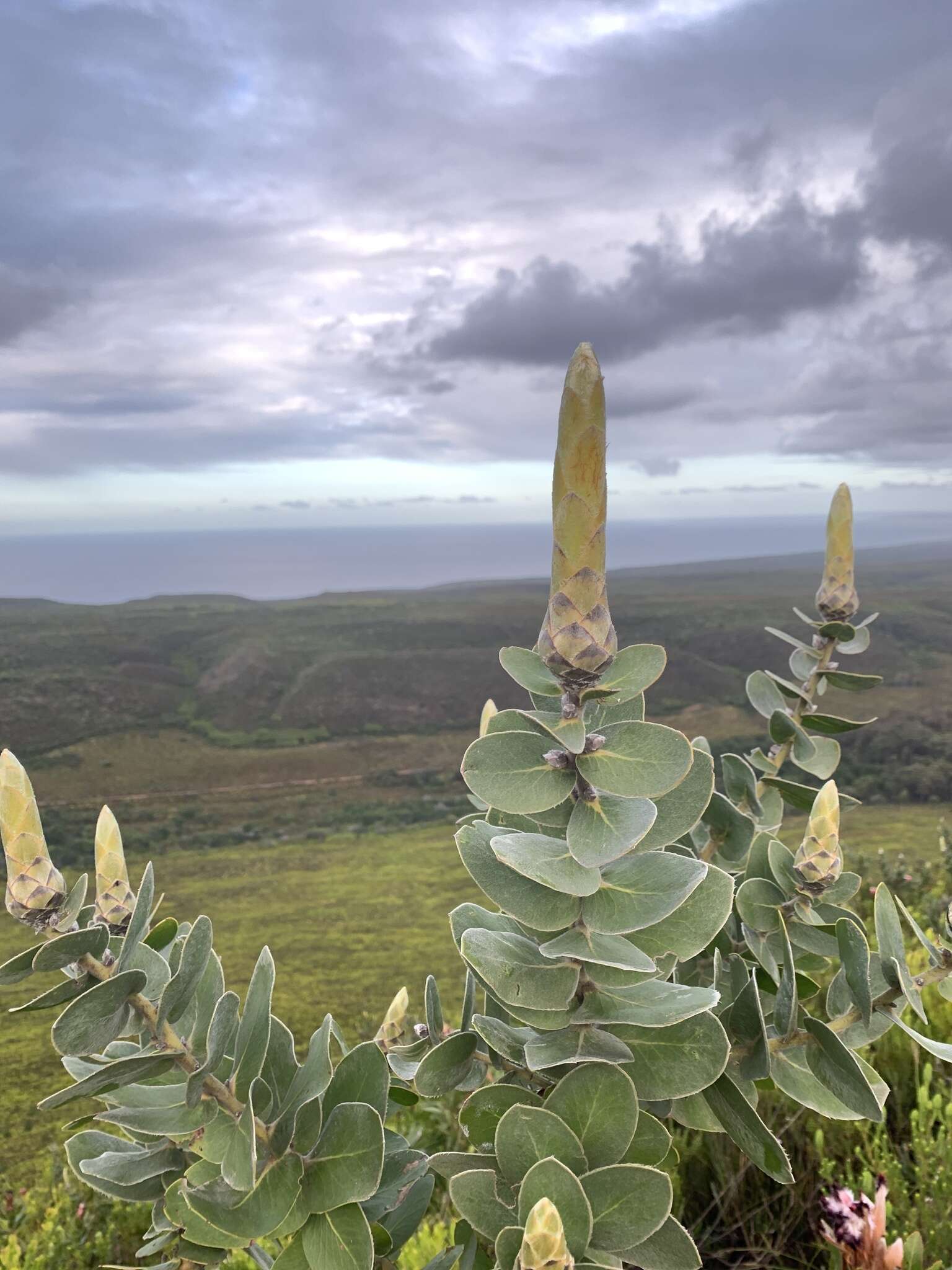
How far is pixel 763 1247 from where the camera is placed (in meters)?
3.69

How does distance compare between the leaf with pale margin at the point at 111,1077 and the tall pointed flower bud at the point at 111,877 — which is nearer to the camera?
the leaf with pale margin at the point at 111,1077

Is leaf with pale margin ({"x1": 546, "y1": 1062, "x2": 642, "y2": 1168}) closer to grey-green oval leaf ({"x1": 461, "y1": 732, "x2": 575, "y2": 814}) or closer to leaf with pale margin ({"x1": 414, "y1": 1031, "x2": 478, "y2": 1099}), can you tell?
leaf with pale margin ({"x1": 414, "y1": 1031, "x2": 478, "y2": 1099})

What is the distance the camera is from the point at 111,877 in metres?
1.41

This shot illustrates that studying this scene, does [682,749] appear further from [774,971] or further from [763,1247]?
[763,1247]

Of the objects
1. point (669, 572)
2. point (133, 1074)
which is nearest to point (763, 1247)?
point (133, 1074)

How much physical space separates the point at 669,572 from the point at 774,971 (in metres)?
66.7

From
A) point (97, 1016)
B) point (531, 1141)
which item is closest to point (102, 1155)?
point (97, 1016)

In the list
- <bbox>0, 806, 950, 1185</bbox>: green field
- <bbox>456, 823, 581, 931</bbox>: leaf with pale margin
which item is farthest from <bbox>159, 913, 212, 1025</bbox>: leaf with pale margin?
<bbox>0, 806, 950, 1185</bbox>: green field

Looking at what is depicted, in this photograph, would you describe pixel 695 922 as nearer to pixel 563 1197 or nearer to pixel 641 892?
pixel 641 892

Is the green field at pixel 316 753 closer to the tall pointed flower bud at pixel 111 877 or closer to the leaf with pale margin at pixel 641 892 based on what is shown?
the tall pointed flower bud at pixel 111 877

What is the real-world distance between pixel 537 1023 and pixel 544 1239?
1.07 ft

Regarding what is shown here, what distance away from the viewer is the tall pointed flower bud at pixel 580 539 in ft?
3.33

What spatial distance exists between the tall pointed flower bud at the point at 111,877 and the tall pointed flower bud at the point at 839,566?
65.1 inches

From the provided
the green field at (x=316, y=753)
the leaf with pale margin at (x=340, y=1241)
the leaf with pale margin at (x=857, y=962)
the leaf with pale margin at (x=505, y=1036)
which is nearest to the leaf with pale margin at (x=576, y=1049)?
the leaf with pale margin at (x=505, y=1036)
